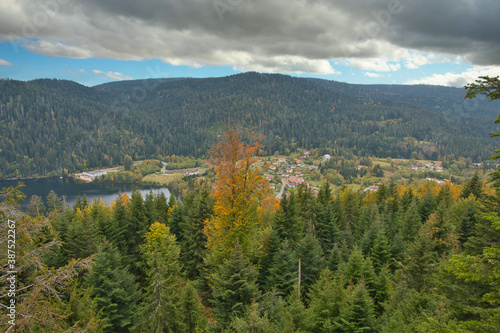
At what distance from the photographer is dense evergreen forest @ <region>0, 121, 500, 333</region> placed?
19.5ft

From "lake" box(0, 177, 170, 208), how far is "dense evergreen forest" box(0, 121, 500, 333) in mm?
87331

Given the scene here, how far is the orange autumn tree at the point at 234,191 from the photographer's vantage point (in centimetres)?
1592

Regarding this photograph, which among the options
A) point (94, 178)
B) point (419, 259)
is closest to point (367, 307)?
point (419, 259)

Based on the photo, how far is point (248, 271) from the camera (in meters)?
13.0

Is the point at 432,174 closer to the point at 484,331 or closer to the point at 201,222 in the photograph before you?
the point at 201,222

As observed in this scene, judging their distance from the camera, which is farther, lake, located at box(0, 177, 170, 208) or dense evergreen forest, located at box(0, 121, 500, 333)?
lake, located at box(0, 177, 170, 208)

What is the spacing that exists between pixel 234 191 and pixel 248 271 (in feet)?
16.7

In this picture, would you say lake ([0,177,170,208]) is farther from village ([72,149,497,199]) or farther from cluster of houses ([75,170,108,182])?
village ([72,149,497,199])

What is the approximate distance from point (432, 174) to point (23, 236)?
148 metres

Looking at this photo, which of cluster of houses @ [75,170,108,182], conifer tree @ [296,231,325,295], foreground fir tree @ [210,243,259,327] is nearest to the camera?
foreground fir tree @ [210,243,259,327]

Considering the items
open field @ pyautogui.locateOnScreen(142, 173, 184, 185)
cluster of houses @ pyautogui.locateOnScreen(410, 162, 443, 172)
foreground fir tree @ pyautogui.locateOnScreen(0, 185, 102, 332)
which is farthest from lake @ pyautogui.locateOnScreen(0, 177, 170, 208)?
cluster of houses @ pyautogui.locateOnScreen(410, 162, 443, 172)

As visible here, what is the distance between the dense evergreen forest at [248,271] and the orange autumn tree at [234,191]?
0.07m

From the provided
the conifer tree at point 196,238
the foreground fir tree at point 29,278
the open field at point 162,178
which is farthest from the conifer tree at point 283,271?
the open field at point 162,178

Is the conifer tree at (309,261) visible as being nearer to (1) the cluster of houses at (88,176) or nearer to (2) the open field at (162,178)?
(2) the open field at (162,178)
